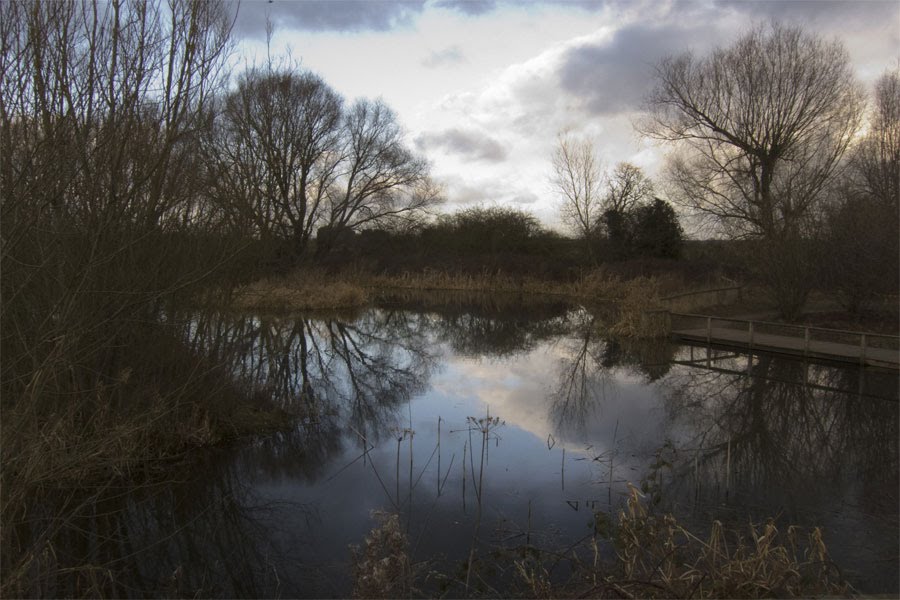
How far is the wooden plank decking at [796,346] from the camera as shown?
1230 cm

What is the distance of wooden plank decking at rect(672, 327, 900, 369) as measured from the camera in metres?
12.3

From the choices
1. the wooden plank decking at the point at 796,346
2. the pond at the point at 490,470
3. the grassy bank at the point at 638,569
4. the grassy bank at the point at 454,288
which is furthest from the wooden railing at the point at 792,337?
the grassy bank at the point at 638,569

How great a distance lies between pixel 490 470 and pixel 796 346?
394 inches

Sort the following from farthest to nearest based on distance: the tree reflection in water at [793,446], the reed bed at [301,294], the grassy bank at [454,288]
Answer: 1. the reed bed at [301,294]
2. the grassy bank at [454,288]
3. the tree reflection in water at [793,446]

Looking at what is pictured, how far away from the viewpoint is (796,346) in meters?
13.7

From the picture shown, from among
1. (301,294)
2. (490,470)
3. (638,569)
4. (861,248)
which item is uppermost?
(861,248)

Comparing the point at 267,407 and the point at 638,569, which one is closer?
the point at 638,569

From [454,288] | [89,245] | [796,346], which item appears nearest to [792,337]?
[796,346]

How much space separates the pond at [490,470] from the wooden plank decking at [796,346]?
1.61 ft

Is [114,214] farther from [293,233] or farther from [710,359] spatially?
[293,233]

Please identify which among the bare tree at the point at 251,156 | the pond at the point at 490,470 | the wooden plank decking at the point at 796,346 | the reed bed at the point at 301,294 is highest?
the bare tree at the point at 251,156

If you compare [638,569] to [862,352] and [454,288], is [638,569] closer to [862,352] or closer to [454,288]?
[862,352]

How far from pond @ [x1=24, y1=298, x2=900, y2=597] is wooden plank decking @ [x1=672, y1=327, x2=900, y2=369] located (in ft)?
1.61

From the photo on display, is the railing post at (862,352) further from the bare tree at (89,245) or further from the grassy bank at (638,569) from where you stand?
the bare tree at (89,245)
